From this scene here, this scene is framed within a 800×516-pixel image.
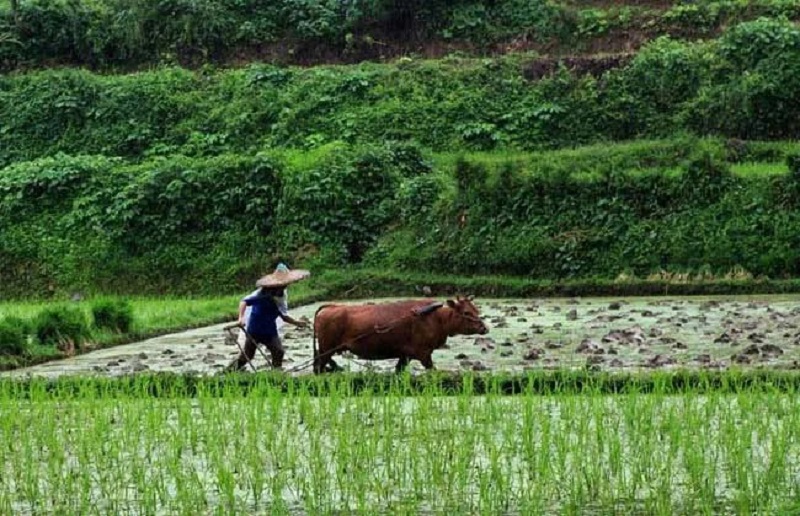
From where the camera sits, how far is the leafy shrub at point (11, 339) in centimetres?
1314

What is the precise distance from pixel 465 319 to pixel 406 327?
17.8 inches

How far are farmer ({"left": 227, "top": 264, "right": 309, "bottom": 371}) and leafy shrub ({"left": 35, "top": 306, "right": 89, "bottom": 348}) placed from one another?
135 inches

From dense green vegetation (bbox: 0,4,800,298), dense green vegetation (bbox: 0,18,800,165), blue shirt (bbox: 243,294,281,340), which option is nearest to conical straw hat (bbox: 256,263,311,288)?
blue shirt (bbox: 243,294,281,340)

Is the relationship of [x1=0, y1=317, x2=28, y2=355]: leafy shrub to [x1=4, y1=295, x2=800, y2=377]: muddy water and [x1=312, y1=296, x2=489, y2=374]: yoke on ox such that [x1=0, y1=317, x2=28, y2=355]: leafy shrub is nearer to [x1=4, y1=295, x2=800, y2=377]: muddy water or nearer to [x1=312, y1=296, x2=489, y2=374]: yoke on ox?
[x1=4, y1=295, x2=800, y2=377]: muddy water

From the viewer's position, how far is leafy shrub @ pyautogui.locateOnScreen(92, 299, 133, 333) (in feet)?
49.3

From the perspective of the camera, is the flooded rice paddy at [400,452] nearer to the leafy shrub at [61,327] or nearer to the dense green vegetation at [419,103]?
the leafy shrub at [61,327]

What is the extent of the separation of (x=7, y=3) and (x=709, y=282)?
774 inches

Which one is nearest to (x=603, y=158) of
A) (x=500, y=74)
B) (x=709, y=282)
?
(x=709, y=282)

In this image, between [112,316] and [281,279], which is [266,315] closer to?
[281,279]

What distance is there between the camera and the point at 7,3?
104 ft

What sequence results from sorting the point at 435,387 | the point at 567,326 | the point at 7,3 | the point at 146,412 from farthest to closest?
the point at 7,3 → the point at 567,326 → the point at 435,387 → the point at 146,412

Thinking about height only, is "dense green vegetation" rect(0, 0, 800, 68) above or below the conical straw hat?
above

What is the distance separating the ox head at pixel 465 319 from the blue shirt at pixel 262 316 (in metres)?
1.48

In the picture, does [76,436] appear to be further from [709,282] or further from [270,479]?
[709,282]
